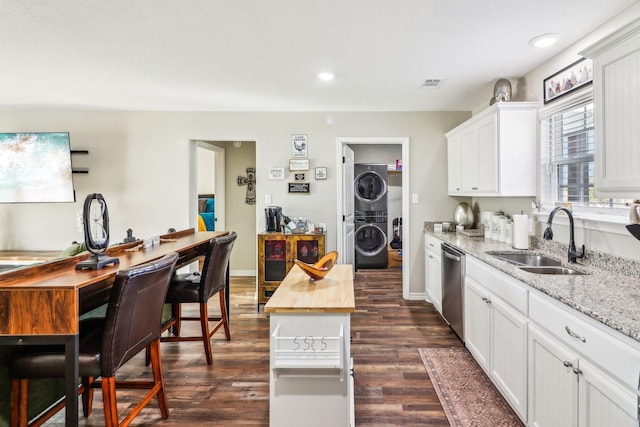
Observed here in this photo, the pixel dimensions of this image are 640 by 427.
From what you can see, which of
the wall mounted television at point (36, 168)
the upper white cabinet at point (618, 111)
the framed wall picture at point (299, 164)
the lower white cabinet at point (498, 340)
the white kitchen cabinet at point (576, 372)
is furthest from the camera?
the framed wall picture at point (299, 164)

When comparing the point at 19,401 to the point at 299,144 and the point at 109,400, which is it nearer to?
the point at 109,400

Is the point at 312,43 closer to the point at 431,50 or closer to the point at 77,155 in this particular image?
the point at 431,50

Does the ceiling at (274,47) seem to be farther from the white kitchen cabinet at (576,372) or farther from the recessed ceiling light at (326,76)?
the white kitchen cabinet at (576,372)

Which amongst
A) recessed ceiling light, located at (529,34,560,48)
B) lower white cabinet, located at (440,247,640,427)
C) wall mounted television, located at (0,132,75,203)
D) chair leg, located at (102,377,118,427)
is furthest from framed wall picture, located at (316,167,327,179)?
chair leg, located at (102,377,118,427)

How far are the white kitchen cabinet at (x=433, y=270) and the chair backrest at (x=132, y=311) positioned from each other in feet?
8.93

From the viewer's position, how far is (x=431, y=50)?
2.53m

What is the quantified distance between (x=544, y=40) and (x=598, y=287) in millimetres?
1709

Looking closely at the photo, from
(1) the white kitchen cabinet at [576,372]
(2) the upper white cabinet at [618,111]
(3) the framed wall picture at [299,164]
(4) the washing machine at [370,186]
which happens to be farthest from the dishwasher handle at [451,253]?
(4) the washing machine at [370,186]

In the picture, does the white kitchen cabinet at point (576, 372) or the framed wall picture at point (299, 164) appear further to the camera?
the framed wall picture at point (299, 164)

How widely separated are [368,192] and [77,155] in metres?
4.24

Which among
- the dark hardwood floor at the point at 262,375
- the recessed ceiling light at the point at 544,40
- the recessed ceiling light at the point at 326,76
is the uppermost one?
the recessed ceiling light at the point at 326,76

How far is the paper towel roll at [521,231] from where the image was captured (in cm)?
274

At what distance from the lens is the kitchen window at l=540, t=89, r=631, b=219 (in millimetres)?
2311

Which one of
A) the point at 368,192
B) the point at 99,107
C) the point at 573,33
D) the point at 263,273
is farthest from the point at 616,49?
the point at 99,107
